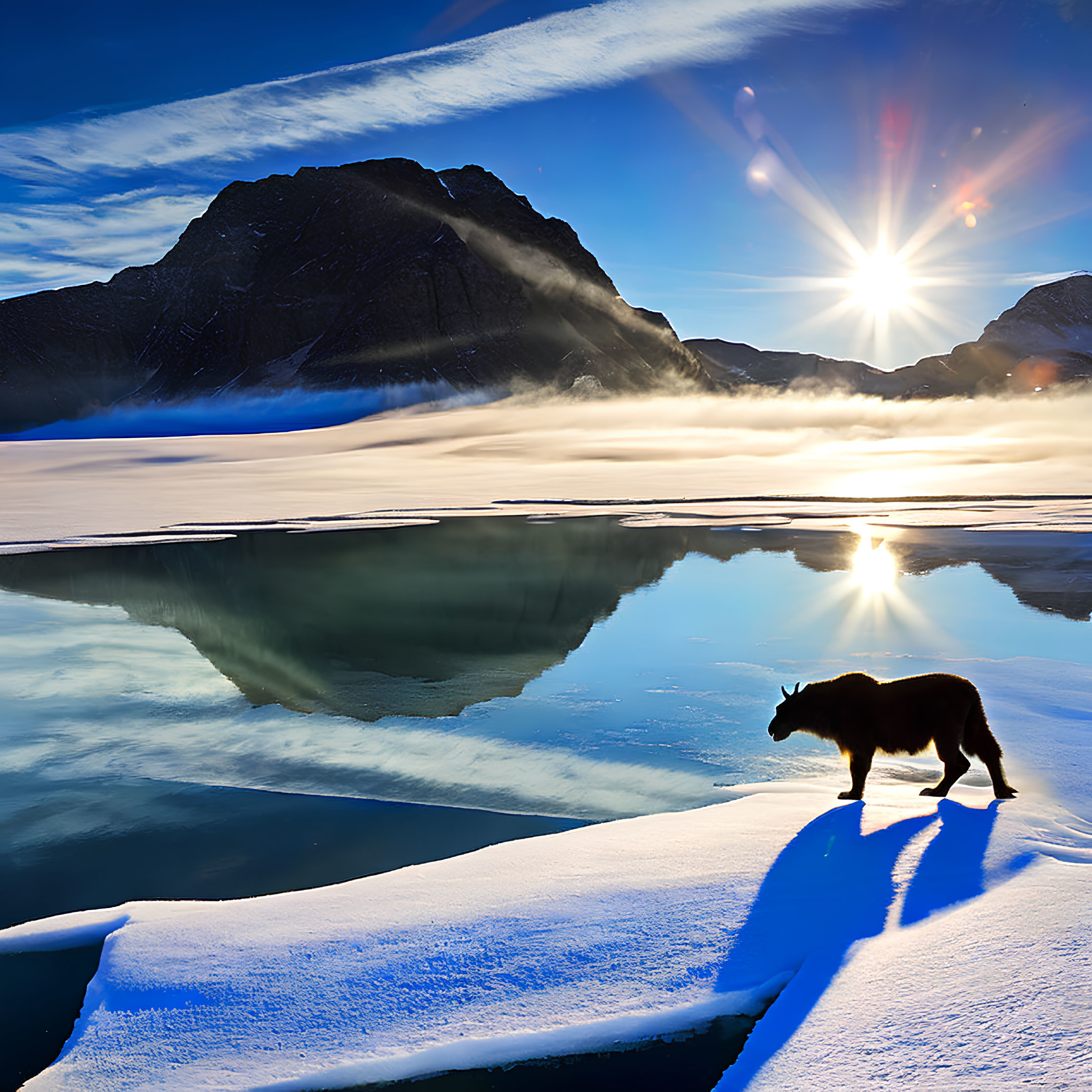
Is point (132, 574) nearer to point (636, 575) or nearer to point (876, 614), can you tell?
point (636, 575)

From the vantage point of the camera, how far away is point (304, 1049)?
3346 millimetres

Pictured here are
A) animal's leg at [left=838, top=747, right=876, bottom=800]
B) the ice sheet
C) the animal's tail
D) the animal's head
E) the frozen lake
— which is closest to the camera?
the animal's tail

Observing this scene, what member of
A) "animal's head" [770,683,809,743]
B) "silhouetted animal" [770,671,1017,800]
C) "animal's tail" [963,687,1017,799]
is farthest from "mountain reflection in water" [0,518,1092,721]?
"animal's tail" [963,687,1017,799]

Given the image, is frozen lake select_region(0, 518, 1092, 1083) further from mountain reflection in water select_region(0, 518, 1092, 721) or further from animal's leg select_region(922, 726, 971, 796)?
animal's leg select_region(922, 726, 971, 796)

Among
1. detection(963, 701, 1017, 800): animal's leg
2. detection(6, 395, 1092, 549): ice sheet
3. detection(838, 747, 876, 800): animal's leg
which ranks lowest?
detection(838, 747, 876, 800): animal's leg

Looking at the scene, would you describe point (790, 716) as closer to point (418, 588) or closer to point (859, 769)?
point (859, 769)

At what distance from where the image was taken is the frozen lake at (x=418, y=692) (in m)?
5.87

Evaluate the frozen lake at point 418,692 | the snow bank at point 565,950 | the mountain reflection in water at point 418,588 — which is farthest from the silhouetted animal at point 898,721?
the mountain reflection in water at point 418,588

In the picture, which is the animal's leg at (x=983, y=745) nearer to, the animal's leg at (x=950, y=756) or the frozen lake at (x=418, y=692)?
the animal's leg at (x=950, y=756)

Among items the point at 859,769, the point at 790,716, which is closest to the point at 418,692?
the point at 790,716

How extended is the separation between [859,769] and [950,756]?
0.56 meters

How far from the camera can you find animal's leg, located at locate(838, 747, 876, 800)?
563 cm

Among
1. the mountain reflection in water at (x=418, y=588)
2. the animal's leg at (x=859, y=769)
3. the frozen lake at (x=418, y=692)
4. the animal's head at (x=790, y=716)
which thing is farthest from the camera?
the mountain reflection in water at (x=418, y=588)

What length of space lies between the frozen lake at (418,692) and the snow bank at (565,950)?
88 cm
